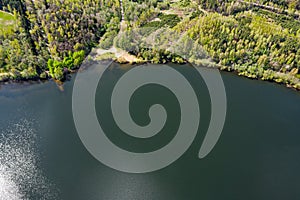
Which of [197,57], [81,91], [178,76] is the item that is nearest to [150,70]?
[178,76]

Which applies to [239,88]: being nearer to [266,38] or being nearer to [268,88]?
[268,88]

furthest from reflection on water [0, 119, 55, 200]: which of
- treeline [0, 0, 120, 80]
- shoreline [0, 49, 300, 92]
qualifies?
treeline [0, 0, 120, 80]

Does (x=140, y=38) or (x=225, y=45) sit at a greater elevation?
(x=225, y=45)

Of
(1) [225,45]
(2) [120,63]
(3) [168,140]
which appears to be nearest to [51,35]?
(2) [120,63]

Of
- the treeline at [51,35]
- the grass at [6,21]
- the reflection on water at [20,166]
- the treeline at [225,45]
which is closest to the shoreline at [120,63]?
the treeline at [225,45]

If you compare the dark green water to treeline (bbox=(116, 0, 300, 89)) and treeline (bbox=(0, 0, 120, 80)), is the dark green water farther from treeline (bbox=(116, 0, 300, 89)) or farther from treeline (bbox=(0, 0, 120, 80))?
treeline (bbox=(116, 0, 300, 89))

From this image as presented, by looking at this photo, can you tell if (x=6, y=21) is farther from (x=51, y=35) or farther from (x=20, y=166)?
(x=20, y=166)

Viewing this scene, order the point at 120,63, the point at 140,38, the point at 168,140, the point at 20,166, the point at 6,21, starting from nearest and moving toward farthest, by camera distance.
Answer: the point at 20,166 → the point at 168,140 → the point at 120,63 → the point at 140,38 → the point at 6,21
